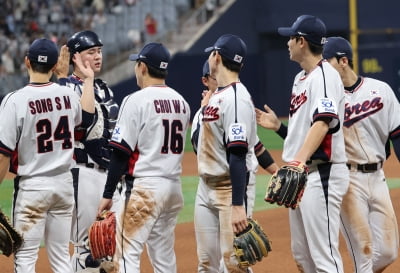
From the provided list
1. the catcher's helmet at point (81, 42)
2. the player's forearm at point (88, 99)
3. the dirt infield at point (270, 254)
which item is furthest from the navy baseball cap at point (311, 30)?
the dirt infield at point (270, 254)

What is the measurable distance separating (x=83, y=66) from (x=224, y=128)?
1710 millimetres

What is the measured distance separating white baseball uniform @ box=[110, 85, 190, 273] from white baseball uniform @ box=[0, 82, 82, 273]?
0.43m

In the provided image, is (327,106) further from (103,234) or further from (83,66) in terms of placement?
(83,66)

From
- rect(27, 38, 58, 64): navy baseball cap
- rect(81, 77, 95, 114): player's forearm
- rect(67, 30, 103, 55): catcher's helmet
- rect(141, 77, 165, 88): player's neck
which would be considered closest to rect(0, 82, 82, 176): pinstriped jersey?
rect(27, 38, 58, 64): navy baseball cap

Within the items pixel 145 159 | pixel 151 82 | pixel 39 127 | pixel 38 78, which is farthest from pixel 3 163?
pixel 151 82

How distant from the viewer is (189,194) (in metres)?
13.2

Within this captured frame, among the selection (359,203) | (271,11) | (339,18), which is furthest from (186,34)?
(359,203)

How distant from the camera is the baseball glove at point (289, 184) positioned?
5.45 m

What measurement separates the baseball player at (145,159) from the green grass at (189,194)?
→ 4.92 m

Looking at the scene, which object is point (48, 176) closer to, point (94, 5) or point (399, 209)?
point (399, 209)

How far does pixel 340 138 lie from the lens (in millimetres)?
5867

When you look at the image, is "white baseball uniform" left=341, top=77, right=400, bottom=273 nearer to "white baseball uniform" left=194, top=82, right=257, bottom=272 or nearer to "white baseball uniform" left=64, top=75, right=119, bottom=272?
"white baseball uniform" left=194, top=82, right=257, bottom=272

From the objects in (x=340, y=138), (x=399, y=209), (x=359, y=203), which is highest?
(x=340, y=138)

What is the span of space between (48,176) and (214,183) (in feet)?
3.73
